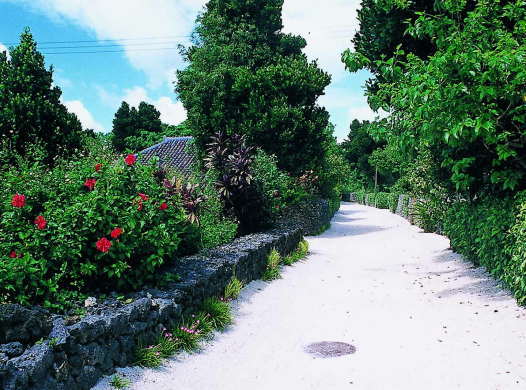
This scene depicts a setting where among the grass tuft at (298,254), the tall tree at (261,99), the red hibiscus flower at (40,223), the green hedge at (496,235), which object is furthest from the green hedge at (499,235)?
the tall tree at (261,99)

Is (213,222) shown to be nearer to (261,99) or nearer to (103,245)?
(103,245)

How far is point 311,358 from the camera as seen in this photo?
5.48m

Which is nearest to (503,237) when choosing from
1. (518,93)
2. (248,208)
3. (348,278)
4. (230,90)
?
(518,93)

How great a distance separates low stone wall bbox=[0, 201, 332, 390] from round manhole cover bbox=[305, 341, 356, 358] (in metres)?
1.66

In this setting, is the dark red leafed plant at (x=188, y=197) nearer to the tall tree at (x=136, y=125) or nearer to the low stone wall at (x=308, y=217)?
the low stone wall at (x=308, y=217)

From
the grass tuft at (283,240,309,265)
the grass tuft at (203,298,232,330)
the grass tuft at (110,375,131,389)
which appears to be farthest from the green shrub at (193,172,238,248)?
the grass tuft at (110,375,131,389)

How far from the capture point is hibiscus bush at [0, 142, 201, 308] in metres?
4.71

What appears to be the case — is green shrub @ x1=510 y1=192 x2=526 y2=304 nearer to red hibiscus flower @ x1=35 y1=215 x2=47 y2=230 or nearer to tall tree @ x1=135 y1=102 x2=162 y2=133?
red hibiscus flower @ x1=35 y1=215 x2=47 y2=230

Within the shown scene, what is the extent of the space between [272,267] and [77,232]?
18.2 ft

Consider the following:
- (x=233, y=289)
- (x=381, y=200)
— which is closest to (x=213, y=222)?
(x=233, y=289)

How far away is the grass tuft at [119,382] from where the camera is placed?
171 inches

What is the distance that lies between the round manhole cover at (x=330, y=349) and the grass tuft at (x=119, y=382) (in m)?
2.22

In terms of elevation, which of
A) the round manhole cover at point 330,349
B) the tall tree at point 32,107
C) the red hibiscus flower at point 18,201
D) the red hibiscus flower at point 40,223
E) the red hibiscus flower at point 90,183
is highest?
the tall tree at point 32,107

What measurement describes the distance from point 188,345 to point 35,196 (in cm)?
248
